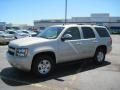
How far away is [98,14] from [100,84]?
359 feet

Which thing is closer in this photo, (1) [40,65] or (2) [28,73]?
(1) [40,65]

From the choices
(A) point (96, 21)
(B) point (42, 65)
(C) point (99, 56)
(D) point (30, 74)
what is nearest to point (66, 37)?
(B) point (42, 65)

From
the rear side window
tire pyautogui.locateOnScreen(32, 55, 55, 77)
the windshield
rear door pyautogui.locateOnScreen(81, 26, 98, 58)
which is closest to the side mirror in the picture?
the windshield

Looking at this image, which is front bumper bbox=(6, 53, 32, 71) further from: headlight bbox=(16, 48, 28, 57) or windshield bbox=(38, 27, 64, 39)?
windshield bbox=(38, 27, 64, 39)

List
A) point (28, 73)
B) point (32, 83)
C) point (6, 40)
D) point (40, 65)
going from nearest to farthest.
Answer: point (32, 83) < point (40, 65) < point (28, 73) < point (6, 40)

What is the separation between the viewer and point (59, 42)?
8.23 meters

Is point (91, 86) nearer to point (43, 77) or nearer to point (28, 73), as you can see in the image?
point (43, 77)

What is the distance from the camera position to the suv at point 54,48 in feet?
24.4

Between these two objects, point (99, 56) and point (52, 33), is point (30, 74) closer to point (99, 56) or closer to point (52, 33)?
point (52, 33)

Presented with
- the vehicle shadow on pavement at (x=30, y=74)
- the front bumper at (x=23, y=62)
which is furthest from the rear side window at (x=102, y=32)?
the front bumper at (x=23, y=62)

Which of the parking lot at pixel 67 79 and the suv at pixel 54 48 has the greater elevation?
the suv at pixel 54 48

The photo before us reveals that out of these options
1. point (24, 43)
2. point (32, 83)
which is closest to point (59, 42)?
point (24, 43)

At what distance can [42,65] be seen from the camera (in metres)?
7.85

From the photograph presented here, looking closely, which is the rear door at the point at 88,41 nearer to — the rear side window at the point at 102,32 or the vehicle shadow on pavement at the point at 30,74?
the rear side window at the point at 102,32
